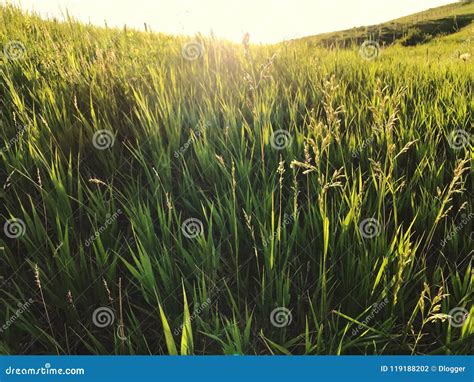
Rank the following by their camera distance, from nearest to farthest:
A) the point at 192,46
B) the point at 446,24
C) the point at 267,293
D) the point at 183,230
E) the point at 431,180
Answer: the point at 267,293 < the point at 183,230 < the point at 431,180 < the point at 192,46 < the point at 446,24

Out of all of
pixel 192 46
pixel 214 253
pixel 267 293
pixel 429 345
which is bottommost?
pixel 429 345

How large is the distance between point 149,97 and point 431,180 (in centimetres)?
186

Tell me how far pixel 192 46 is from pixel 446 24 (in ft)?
66.6

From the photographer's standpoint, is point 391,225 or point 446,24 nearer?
point 391,225

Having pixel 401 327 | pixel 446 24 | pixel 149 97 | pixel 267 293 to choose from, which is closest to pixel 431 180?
pixel 401 327

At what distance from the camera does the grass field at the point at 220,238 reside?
1.38m

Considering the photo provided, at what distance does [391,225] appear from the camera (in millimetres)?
1794

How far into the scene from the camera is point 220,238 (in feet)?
5.13

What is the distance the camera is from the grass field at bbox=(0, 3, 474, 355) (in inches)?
54.5

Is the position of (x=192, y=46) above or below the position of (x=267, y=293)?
above

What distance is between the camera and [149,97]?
258 cm
